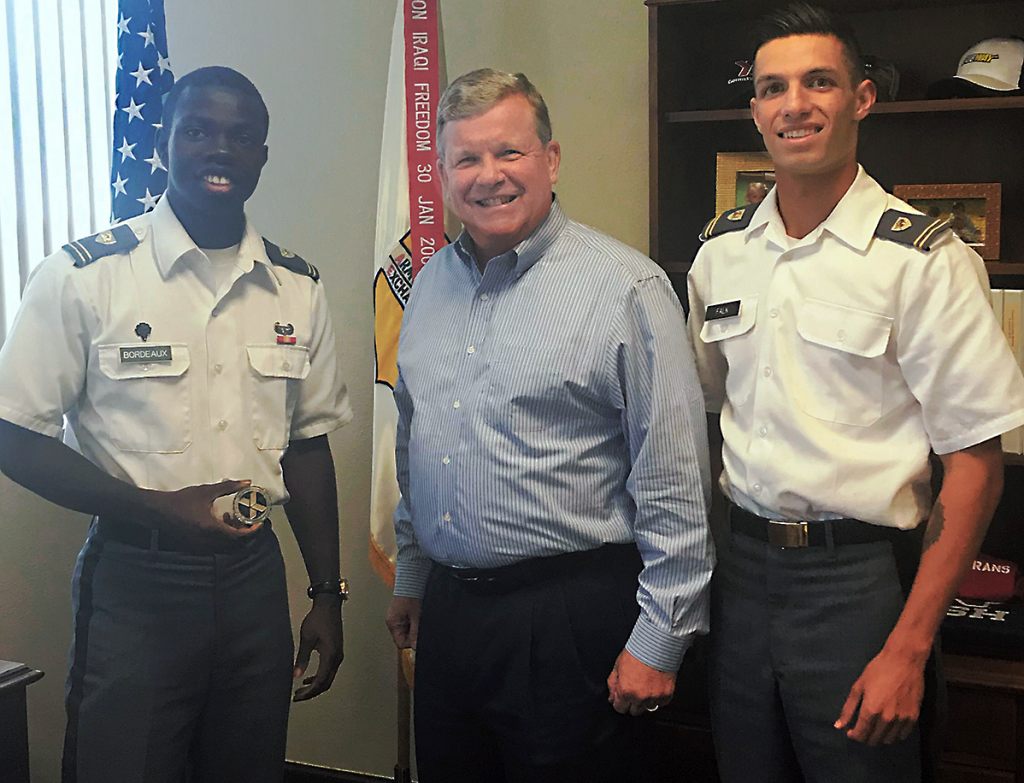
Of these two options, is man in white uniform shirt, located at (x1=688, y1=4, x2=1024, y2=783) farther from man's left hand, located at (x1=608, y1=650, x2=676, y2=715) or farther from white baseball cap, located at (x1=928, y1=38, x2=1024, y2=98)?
white baseball cap, located at (x1=928, y1=38, x2=1024, y2=98)

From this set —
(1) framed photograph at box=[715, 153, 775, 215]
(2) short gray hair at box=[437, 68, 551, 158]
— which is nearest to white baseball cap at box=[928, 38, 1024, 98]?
(1) framed photograph at box=[715, 153, 775, 215]

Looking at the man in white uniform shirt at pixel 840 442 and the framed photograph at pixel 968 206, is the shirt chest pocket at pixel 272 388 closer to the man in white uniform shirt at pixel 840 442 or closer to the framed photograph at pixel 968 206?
the man in white uniform shirt at pixel 840 442

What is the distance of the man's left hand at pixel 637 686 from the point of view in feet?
4.72

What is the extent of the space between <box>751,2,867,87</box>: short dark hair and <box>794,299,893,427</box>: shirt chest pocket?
1.24 feet

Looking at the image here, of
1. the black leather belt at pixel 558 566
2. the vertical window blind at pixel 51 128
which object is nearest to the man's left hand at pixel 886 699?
the black leather belt at pixel 558 566

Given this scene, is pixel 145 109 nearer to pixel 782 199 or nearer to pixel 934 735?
pixel 782 199

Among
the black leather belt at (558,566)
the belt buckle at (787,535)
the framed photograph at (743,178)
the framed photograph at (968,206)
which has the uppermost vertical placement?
the framed photograph at (743,178)

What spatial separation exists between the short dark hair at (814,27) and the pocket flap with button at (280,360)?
1.05 meters

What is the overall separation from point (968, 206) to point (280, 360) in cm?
160

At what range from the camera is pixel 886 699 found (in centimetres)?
132

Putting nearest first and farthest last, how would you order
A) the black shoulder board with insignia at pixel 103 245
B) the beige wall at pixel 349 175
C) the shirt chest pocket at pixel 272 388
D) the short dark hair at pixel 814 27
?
the short dark hair at pixel 814 27
the black shoulder board with insignia at pixel 103 245
the shirt chest pocket at pixel 272 388
the beige wall at pixel 349 175

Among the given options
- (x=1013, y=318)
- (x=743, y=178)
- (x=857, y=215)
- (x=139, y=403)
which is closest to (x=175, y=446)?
(x=139, y=403)

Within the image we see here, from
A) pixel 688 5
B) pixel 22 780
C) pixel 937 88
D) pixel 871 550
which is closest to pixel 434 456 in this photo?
pixel 871 550

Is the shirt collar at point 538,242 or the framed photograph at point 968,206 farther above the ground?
the framed photograph at point 968,206
